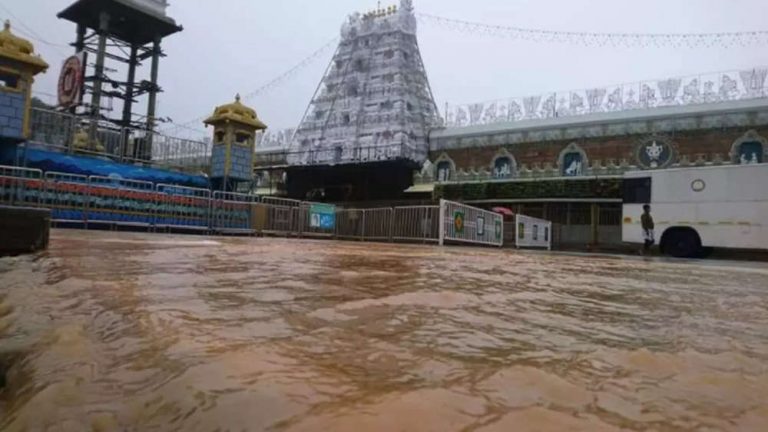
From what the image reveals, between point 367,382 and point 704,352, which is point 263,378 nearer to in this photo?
point 367,382

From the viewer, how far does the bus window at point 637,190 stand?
15648mm

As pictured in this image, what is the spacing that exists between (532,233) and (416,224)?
19.5ft

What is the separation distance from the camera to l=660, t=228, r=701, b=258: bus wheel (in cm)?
1474

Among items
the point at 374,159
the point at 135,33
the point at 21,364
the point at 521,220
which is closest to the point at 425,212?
the point at 521,220

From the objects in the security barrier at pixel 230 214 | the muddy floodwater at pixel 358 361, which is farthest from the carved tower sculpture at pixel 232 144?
the muddy floodwater at pixel 358 361

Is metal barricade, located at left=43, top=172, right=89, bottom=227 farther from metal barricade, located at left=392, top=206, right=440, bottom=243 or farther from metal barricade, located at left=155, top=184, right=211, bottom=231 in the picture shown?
metal barricade, located at left=392, top=206, right=440, bottom=243

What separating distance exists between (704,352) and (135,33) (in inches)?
1483

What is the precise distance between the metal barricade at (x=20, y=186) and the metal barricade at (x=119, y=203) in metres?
→ 1.24

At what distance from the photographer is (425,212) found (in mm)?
15898

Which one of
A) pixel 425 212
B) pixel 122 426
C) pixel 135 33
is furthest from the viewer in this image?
pixel 135 33

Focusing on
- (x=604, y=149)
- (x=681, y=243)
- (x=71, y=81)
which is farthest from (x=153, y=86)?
(x=681, y=243)

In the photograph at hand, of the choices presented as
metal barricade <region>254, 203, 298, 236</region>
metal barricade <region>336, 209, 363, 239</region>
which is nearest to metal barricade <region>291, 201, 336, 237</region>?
metal barricade <region>254, 203, 298, 236</region>

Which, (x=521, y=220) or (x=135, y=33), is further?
(x=135, y=33)

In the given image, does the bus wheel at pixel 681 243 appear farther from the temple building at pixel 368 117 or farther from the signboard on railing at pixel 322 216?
the temple building at pixel 368 117
